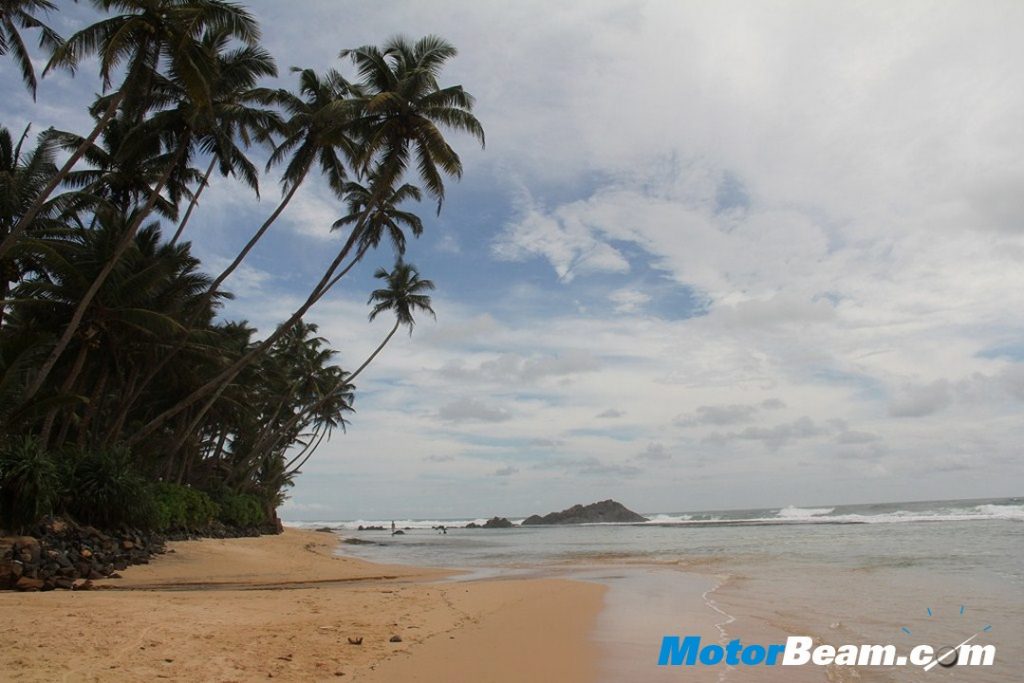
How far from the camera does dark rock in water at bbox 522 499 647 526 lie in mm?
100287

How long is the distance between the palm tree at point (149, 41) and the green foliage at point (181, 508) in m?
10.4

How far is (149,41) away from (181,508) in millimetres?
15344

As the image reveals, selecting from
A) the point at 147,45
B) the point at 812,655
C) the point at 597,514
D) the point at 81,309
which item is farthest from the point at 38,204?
the point at 597,514

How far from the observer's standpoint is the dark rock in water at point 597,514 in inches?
3948

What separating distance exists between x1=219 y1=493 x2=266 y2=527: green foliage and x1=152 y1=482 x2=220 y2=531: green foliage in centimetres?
438

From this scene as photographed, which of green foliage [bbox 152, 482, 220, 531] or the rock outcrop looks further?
green foliage [bbox 152, 482, 220, 531]

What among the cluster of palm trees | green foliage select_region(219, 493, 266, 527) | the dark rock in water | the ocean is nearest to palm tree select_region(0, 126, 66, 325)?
the cluster of palm trees

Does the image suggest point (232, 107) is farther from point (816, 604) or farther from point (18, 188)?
point (816, 604)

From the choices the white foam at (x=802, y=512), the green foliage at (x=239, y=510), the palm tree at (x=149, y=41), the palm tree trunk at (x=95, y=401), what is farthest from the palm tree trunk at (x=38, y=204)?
the white foam at (x=802, y=512)

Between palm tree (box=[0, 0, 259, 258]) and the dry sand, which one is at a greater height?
palm tree (box=[0, 0, 259, 258])

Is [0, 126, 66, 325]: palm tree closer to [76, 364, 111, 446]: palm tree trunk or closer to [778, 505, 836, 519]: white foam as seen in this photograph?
[76, 364, 111, 446]: palm tree trunk

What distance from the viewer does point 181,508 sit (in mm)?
23141

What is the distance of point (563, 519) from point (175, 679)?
10554cm

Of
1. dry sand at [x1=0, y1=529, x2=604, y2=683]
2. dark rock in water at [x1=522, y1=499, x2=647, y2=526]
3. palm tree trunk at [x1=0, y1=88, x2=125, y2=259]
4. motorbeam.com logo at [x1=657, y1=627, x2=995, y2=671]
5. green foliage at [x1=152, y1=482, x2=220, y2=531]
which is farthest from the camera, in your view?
dark rock in water at [x1=522, y1=499, x2=647, y2=526]
